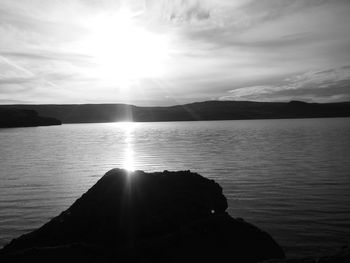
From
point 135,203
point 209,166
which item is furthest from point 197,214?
point 209,166

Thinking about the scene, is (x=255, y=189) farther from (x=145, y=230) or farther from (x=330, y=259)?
(x=330, y=259)

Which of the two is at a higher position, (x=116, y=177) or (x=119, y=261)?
(x=116, y=177)

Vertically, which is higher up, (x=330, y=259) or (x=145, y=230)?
(x=330, y=259)

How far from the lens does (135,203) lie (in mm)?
12789

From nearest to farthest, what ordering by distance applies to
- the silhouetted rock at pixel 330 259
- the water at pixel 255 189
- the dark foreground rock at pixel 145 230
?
the silhouetted rock at pixel 330 259 → the dark foreground rock at pixel 145 230 → the water at pixel 255 189

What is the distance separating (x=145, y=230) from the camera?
39.0 feet

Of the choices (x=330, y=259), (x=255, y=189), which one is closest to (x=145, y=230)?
(x=330, y=259)

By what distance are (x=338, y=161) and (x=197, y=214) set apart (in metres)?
35.3

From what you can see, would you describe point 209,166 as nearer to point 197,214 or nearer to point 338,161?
point 338,161

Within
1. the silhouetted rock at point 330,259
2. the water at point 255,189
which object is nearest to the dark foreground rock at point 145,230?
the silhouetted rock at point 330,259

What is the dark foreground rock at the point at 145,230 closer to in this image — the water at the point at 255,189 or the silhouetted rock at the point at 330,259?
the silhouetted rock at the point at 330,259

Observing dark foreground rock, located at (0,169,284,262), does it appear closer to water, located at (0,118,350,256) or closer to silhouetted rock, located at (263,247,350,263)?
silhouetted rock, located at (263,247,350,263)

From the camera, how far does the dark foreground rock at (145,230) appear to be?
1015cm

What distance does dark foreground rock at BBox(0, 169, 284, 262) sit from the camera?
33.3ft
